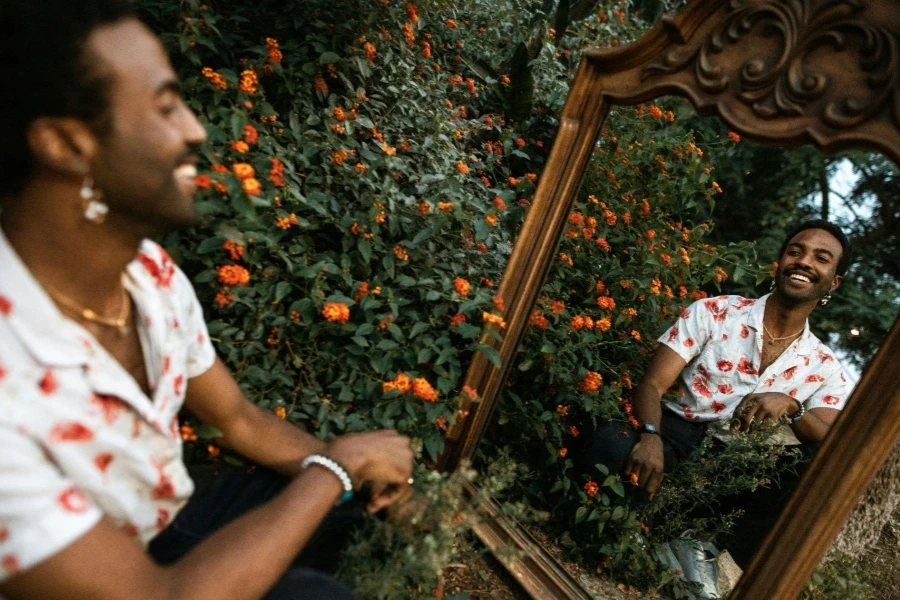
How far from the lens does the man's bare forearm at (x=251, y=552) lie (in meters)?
1.08

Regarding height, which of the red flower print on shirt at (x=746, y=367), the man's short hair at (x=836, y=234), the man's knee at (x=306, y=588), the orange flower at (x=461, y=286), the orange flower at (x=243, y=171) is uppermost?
the man's short hair at (x=836, y=234)

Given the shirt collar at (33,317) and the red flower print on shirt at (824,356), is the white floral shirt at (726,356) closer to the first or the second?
the red flower print on shirt at (824,356)

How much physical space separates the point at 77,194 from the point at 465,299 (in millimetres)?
1112

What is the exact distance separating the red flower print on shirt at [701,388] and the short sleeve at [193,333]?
1745 millimetres

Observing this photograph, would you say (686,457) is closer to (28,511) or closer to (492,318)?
(492,318)

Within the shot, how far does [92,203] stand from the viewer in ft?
3.47

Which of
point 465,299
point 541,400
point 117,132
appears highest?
point 117,132

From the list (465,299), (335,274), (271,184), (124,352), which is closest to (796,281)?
(465,299)

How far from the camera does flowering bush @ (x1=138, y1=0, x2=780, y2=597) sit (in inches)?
73.3

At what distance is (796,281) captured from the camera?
2.37 metres

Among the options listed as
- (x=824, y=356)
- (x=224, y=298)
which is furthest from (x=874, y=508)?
(x=224, y=298)

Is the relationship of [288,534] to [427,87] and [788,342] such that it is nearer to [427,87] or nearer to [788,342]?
[788,342]

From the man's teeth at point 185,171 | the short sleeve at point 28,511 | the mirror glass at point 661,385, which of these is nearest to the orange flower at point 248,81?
the man's teeth at point 185,171

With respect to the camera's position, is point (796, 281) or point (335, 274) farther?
point (796, 281)
